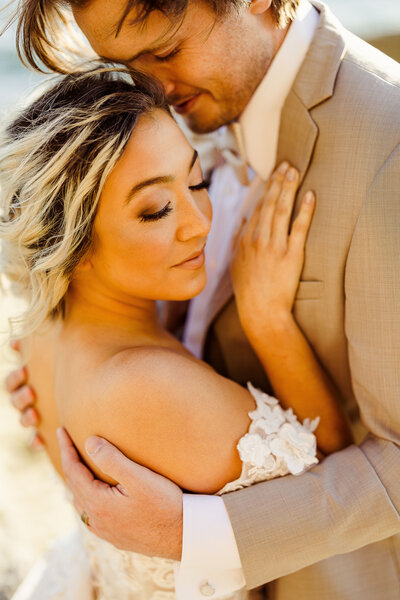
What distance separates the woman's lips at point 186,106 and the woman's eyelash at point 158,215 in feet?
2.07

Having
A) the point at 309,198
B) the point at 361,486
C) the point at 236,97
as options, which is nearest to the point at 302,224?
the point at 309,198

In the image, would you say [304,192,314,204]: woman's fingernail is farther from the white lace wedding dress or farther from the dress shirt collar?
the white lace wedding dress

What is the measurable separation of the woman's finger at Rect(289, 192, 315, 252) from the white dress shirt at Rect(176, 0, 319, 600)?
0.37 meters

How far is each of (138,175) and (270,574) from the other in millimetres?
1171

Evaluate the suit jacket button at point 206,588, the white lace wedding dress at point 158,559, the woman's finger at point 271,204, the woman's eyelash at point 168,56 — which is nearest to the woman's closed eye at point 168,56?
the woman's eyelash at point 168,56

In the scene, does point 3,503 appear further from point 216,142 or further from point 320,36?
point 320,36

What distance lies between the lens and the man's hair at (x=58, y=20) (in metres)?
1.79

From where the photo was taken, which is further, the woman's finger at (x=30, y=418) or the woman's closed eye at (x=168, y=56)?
the woman's finger at (x=30, y=418)

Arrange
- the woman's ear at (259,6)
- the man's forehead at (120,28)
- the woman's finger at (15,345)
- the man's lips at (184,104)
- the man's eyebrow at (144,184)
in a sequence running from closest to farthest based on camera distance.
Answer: the man's eyebrow at (144,184) → the man's forehead at (120,28) → the woman's ear at (259,6) → the man's lips at (184,104) → the woman's finger at (15,345)

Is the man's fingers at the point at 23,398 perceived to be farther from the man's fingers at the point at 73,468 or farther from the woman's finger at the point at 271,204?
the woman's finger at the point at 271,204

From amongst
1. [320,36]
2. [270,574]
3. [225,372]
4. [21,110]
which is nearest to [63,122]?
[21,110]

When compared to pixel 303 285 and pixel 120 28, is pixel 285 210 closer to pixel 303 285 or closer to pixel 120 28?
pixel 303 285

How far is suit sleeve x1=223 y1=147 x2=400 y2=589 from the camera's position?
1.59 metres

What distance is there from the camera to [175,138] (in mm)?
1719
